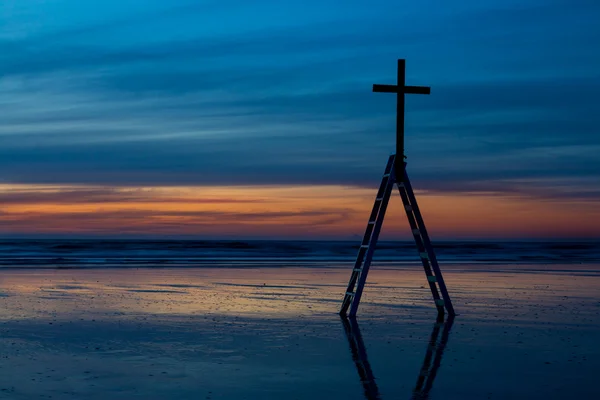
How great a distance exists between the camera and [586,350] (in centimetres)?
1087

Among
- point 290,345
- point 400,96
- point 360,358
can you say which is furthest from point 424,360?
point 400,96

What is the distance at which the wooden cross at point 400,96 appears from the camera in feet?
47.7

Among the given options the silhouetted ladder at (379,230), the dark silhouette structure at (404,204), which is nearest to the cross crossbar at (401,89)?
the dark silhouette structure at (404,204)

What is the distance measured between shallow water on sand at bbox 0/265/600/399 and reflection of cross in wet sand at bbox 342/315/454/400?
0.08ft

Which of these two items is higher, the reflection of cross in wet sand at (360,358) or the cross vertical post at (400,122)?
the cross vertical post at (400,122)

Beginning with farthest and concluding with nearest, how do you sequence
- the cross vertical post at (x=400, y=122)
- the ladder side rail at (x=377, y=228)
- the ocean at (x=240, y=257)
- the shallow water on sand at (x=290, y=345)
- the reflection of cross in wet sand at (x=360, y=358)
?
the ocean at (x=240, y=257)
the cross vertical post at (x=400, y=122)
the ladder side rail at (x=377, y=228)
the shallow water on sand at (x=290, y=345)
the reflection of cross in wet sand at (x=360, y=358)

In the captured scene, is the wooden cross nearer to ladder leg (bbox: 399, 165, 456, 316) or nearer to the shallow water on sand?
ladder leg (bbox: 399, 165, 456, 316)

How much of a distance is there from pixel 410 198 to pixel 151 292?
27.2 feet

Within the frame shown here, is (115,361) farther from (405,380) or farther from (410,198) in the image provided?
(410,198)

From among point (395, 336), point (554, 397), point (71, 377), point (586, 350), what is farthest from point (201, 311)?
point (554, 397)

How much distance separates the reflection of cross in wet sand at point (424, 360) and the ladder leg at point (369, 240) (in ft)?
1.74

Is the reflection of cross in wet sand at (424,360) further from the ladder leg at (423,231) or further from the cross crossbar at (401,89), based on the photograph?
the cross crossbar at (401,89)

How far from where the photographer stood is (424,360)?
1005 centimetres

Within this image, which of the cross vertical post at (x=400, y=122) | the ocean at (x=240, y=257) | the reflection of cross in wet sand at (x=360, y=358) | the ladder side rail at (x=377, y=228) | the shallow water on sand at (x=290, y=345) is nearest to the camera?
the reflection of cross in wet sand at (x=360, y=358)
